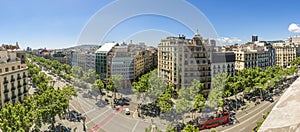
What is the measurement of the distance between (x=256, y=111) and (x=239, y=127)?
307cm

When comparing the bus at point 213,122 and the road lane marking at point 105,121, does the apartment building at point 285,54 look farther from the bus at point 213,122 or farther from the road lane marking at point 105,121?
the road lane marking at point 105,121

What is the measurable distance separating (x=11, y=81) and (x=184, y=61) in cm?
1173

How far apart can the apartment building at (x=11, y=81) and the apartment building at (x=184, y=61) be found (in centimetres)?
1004

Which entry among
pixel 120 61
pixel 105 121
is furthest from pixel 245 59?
pixel 105 121

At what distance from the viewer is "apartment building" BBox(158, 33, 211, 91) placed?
15.3 meters

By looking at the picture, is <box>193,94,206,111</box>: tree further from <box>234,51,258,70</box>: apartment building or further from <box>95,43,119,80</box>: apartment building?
<box>234,51,258,70</box>: apartment building

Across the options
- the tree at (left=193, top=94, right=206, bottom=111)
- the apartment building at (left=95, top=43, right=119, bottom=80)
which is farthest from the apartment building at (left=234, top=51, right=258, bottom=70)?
the apartment building at (left=95, top=43, right=119, bottom=80)

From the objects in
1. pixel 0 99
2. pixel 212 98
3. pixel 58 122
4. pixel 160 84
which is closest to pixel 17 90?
pixel 0 99

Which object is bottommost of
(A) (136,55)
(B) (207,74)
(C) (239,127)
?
(C) (239,127)

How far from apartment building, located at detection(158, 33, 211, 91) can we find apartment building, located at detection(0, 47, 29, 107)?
32.9 feet

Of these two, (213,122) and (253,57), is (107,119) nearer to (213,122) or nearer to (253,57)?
(213,122)

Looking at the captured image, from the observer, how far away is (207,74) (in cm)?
1650

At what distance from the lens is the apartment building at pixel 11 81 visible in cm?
1198

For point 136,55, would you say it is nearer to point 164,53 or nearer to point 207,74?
point 164,53
